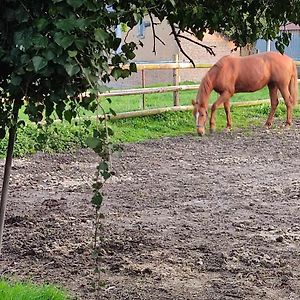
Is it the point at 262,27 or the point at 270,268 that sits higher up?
the point at 262,27

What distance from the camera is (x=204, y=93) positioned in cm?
1057

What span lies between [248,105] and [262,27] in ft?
34.0

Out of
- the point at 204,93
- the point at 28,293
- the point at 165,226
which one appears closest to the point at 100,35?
the point at 28,293

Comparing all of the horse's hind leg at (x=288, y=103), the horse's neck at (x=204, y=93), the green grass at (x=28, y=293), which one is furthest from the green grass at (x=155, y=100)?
the green grass at (x=28, y=293)

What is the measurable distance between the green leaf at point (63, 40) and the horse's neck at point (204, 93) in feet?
28.3

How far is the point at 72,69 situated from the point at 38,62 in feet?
0.33

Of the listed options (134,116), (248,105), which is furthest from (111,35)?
(248,105)

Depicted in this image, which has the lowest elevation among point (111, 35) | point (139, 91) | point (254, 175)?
point (254, 175)

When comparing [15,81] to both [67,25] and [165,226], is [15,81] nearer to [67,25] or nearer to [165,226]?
[67,25]

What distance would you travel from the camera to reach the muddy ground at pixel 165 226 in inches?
152

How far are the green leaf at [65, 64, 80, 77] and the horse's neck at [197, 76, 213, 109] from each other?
28.1 feet

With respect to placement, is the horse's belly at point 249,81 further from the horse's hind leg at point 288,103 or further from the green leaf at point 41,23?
the green leaf at point 41,23

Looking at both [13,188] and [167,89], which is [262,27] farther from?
[167,89]

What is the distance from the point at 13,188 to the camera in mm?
6613
